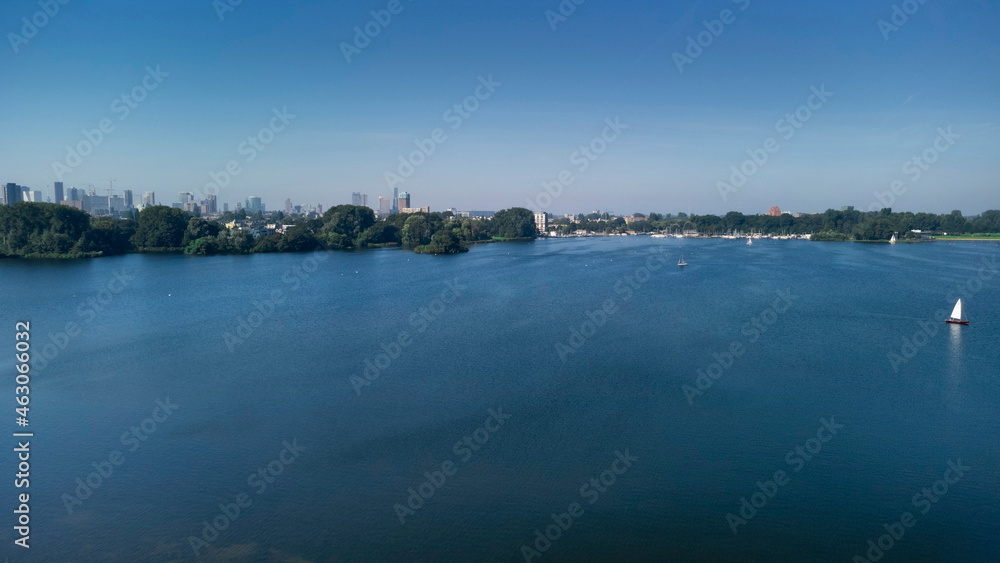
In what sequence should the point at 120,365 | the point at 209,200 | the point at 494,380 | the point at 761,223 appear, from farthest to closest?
the point at 209,200
the point at 761,223
the point at 120,365
the point at 494,380

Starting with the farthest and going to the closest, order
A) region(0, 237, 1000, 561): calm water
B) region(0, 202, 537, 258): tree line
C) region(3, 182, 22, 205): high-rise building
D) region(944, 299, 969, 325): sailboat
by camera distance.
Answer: region(3, 182, 22, 205): high-rise building → region(0, 202, 537, 258): tree line → region(944, 299, 969, 325): sailboat → region(0, 237, 1000, 561): calm water

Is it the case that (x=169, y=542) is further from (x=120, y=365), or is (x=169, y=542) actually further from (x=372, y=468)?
(x=120, y=365)

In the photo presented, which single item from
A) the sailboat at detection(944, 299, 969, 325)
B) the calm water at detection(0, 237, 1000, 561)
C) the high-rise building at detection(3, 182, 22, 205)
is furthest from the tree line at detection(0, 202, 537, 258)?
the sailboat at detection(944, 299, 969, 325)

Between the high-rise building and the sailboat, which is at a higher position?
the high-rise building

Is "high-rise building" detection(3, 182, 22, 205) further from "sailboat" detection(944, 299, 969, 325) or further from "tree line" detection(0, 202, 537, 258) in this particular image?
"sailboat" detection(944, 299, 969, 325)

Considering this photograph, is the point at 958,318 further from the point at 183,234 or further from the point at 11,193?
the point at 11,193

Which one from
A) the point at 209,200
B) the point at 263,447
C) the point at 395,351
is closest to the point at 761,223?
the point at 395,351

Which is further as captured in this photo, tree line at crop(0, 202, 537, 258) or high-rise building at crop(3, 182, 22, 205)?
high-rise building at crop(3, 182, 22, 205)
